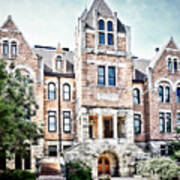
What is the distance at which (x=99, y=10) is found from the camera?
3519cm

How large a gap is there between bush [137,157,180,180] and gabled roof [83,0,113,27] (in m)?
15.1

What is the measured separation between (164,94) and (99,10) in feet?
36.7

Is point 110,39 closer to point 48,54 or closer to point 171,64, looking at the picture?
point 48,54

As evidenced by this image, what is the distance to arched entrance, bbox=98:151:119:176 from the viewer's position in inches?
1294

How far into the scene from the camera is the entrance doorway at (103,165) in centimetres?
3322

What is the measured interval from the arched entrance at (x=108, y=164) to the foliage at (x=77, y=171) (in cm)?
576

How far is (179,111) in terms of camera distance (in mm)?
37531

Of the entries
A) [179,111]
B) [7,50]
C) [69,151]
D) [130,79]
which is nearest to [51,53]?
[7,50]


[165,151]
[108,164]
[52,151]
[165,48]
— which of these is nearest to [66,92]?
[52,151]

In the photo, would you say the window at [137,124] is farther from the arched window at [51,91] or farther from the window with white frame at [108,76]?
the arched window at [51,91]

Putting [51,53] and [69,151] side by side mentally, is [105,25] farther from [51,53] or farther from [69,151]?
[69,151]

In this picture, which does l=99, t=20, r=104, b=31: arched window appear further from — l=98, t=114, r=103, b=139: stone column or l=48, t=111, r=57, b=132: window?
l=48, t=111, r=57, b=132: window

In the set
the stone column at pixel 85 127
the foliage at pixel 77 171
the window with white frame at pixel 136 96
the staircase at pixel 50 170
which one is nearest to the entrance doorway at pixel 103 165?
the stone column at pixel 85 127

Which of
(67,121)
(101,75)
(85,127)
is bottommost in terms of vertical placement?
(85,127)
